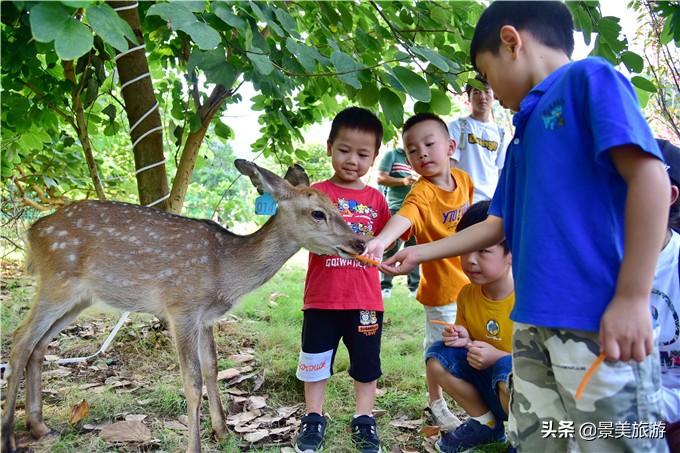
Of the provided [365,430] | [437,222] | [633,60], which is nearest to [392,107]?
[437,222]

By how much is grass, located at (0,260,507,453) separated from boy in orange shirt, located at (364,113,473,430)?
451 millimetres

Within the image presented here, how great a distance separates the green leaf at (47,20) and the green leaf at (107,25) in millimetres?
92

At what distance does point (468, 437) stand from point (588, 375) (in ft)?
5.12

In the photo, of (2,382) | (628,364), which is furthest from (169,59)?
(628,364)

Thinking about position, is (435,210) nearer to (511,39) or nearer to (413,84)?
(413,84)

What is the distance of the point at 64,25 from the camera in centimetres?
174

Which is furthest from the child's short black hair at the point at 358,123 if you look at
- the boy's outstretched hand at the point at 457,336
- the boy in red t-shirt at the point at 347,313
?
the boy's outstretched hand at the point at 457,336

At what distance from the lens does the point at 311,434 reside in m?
2.87

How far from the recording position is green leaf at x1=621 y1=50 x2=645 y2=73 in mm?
→ 2713

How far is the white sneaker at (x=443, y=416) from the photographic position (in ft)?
10.3

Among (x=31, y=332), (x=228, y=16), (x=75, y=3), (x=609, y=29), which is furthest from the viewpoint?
(x=31, y=332)

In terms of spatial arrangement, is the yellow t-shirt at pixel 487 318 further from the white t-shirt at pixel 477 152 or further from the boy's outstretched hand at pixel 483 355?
the white t-shirt at pixel 477 152

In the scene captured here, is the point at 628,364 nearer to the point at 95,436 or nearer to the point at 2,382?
the point at 95,436

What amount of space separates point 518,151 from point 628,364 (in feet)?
2.24
